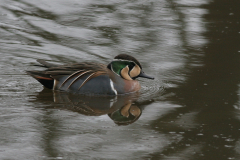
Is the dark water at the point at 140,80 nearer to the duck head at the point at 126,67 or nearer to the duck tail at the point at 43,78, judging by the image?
the duck tail at the point at 43,78

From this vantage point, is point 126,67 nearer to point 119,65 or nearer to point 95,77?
point 119,65

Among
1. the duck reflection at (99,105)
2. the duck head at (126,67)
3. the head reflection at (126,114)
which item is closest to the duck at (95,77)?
the duck head at (126,67)

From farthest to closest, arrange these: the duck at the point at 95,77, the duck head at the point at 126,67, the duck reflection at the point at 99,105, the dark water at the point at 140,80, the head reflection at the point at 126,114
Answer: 1. the duck head at the point at 126,67
2. the duck at the point at 95,77
3. the duck reflection at the point at 99,105
4. the head reflection at the point at 126,114
5. the dark water at the point at 140,80

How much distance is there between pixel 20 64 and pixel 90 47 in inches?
65.5

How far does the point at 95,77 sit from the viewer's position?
8594 mm

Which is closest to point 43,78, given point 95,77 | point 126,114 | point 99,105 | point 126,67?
point 95,77

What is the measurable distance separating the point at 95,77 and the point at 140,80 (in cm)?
130

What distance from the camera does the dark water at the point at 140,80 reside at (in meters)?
6.27

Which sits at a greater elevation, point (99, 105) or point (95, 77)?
point (95, 77)

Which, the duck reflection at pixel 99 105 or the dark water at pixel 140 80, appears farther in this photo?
the duck reflection at pixel 99 105

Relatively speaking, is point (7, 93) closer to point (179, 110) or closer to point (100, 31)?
point (179, 110)

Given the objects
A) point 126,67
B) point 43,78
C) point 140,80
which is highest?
point 126,67

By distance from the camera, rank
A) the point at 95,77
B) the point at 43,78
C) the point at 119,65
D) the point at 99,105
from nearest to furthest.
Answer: the point at 99,105, the point at 95,77, the point at 43,78, the point at 119,65

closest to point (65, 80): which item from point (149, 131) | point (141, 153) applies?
point (149, 131)
